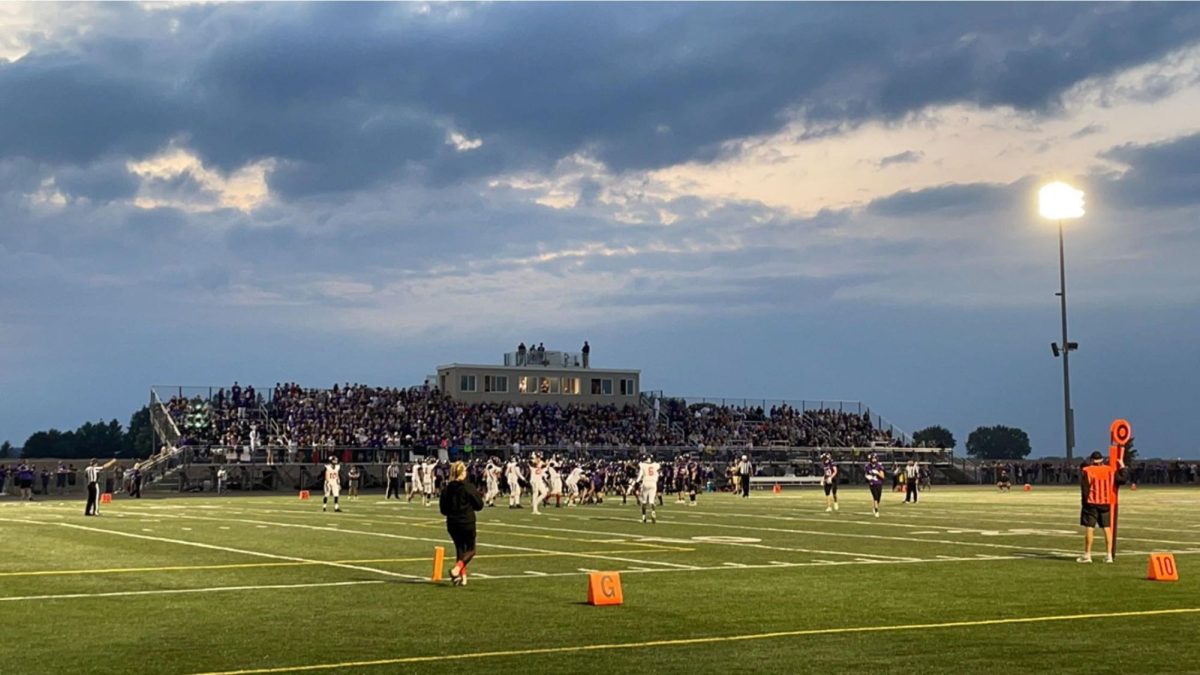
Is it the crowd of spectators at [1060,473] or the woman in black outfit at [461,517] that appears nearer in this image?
the woman in black outfit at [461,517]

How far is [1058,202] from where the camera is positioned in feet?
180

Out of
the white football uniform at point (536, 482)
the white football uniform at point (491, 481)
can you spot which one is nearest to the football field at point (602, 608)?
the white football uniform at point (536, 482)

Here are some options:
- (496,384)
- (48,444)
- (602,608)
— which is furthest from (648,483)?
(48,444)

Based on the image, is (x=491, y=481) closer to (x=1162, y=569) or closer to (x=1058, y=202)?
(x=1058, y=202)

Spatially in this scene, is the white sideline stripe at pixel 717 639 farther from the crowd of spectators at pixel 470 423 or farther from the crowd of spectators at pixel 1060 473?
the crowd of spectators at pixel 1060 473

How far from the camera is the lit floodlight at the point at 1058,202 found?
2153 inches

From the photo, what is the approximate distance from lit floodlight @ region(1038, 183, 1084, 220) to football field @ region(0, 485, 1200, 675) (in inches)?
1044

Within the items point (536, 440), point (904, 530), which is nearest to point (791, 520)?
point (904, 530)

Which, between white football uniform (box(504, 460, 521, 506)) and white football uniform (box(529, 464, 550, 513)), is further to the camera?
white football uniform (box(504, 460, 521, 506))

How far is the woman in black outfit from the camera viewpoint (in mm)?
17172

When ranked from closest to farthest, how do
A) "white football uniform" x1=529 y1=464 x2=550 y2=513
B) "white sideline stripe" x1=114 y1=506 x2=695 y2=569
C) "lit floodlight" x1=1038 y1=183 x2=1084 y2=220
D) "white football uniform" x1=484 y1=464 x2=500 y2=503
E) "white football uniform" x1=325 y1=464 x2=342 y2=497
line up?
"white sideline stripe" x1=114 y1=506 x2=695 y2=569 → "white football uniform" x1=529 y1=464 x2=550 y2=513 → "white football uniform" x1=325 y1=464 x2=342 y2=497 → "white football uniform" x1=484 y1=464 x2=500 y2=503 → "lit floodlight" x1=1038 y1=183 x2=1084 y2=220

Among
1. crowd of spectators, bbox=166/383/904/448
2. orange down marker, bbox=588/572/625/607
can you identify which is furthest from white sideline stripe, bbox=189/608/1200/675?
crowd of spectators, bbox=166/383/904/448

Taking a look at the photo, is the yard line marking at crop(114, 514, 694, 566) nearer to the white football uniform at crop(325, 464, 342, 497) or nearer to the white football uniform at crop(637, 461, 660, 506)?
the white football uniform at crop(325, 464, 342, 497)

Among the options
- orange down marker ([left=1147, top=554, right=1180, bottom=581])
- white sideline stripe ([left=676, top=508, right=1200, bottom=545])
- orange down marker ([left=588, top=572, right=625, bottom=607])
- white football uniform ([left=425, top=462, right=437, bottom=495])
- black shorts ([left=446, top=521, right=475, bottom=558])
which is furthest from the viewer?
white football uniform ([left=425, top=462, right=437, bottom=495])
